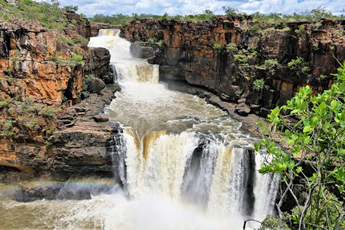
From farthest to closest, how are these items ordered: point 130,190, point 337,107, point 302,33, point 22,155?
point 302,33, point 130,190, point 22,155, point 337,107

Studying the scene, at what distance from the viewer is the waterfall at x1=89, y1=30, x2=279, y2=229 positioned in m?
16.2

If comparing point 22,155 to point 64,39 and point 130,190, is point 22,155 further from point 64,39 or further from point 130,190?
point 64,39

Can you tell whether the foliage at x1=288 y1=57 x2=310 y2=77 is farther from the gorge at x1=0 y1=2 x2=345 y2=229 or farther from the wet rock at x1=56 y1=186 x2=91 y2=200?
the wet rock at x1=56 y1=186 x2=91 y2=200

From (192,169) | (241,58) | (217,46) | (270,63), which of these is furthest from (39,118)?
(270,63)

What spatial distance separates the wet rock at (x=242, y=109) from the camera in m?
22.4

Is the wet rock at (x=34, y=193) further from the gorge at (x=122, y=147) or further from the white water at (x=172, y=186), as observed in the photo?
the white water at (x=172, y=186)

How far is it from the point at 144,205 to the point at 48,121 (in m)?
8.26

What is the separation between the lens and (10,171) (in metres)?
17.7

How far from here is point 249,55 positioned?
24219 mm

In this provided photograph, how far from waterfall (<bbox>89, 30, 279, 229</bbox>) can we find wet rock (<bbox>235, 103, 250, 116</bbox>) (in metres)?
1.59

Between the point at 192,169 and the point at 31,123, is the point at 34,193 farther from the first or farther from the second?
the point at 192,169

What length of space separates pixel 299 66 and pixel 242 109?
5.51 m

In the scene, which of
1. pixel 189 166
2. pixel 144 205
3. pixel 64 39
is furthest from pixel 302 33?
pixel 64 39

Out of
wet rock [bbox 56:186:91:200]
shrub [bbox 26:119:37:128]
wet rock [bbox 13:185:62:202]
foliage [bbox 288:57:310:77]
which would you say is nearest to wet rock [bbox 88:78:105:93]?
shrub [bbox 26:119:37:128]
